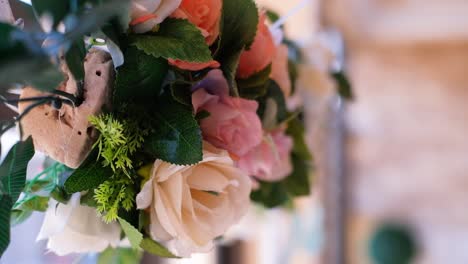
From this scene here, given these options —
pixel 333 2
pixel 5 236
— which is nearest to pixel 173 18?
pixel 5 236

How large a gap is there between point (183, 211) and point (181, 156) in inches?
2.3

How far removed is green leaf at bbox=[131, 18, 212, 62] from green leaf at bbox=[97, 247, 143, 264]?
244 millimetres

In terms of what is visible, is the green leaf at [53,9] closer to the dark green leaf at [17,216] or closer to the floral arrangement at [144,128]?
the floral arrangement at [144,128]

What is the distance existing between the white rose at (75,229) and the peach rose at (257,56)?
19cm

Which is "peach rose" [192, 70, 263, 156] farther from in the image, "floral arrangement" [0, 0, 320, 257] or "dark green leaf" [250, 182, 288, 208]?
"dark green leaf" [250, 182, 288, 208]

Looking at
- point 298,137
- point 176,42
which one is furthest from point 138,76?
point 298,137

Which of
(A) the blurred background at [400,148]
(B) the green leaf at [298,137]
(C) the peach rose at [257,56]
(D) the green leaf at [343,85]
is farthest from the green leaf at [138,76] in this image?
(A) the blurred background at [400,148]

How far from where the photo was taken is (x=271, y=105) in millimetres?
529

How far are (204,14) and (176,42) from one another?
52 mm

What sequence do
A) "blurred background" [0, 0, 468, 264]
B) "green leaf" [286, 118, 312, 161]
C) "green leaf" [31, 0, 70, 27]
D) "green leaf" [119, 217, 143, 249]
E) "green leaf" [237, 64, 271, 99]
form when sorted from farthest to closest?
"blurred background" [0, 0, 468, 264] < "green leaf" [286, 118, 312, 161] < "green leaf" [237, 64, 271, 99] < "green leaf" [119, 217, 143, 249] < "green leaf" [31, 0, 70, 27]

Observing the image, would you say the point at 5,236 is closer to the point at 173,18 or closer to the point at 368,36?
the point at 173,18

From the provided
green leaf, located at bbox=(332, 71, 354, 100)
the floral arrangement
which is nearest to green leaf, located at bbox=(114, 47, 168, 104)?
the floral arrangement

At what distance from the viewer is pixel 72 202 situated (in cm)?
43

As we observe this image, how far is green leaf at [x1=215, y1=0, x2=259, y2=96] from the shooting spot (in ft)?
1.45
